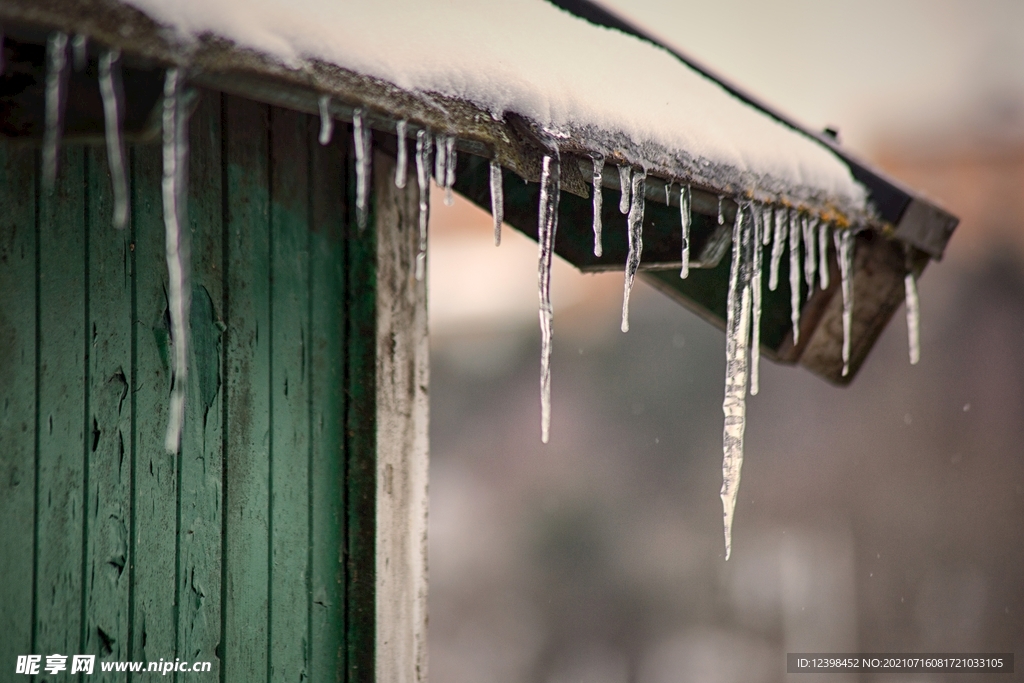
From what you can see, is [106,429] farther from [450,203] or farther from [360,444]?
[450,203]

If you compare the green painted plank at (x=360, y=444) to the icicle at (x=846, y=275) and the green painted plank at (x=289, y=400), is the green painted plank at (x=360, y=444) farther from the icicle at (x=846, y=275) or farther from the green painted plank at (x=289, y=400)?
the icicle at (x=846, y=275)

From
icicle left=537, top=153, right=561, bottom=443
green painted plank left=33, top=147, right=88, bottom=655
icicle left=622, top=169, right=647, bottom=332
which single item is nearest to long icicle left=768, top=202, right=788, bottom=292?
icicle left=622, top=169, right=647, bottom=332

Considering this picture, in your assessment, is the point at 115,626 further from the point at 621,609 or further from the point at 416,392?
the point at 621,609

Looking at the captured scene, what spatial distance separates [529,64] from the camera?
2078mm

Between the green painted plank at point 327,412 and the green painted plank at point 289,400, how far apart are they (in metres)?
0.03

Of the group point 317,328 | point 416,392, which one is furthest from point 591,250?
point 317,328

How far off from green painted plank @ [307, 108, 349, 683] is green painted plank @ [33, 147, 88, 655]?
69 cm

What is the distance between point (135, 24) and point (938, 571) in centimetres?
1144

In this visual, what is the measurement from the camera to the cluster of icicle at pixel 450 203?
1248 millimetres

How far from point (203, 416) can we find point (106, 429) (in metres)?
0.26

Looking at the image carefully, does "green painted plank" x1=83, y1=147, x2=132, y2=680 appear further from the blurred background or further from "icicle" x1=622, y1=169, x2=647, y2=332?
the blurred background

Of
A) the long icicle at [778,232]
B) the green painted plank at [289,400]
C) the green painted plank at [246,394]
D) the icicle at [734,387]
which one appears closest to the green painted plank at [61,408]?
the green painted plank at [246,394]

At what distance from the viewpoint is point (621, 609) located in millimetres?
12648

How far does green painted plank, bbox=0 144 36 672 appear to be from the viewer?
1854 millimetres
